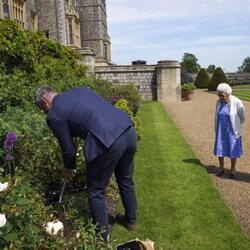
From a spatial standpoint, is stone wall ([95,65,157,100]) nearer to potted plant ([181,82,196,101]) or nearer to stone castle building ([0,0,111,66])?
stone castle building ([0,0,111,66])

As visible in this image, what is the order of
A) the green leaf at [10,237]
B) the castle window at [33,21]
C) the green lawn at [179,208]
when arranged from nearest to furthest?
the green leaf at [10,237] < the green lawn at [179,208] < the castle window at [33,21]

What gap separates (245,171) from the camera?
6.99 metres

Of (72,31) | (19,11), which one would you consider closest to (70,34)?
(72,31)

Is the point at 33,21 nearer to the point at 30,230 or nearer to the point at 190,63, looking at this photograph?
the point at 30,230

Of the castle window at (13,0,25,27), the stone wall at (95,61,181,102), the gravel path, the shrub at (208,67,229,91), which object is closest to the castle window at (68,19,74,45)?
the castle window at (13,0,25,27)

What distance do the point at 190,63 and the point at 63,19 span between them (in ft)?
106

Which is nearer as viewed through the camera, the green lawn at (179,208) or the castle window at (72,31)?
the green lawn at (179,208)

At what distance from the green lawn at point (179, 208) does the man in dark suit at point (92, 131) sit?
0.91 metres

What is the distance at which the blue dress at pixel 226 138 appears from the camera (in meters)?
6.44

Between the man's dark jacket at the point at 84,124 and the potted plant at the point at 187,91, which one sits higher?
the man's dark jacket at the point at 84,124

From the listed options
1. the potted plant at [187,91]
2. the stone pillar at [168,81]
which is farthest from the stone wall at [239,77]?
the stone pillar at [168,81]

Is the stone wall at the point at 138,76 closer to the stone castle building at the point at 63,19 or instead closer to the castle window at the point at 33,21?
the stone castle building at the point at 63,19

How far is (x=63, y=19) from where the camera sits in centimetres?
3131

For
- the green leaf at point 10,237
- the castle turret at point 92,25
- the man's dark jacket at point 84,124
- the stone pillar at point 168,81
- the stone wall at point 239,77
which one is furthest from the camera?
the stone wall at point 239,77
